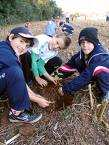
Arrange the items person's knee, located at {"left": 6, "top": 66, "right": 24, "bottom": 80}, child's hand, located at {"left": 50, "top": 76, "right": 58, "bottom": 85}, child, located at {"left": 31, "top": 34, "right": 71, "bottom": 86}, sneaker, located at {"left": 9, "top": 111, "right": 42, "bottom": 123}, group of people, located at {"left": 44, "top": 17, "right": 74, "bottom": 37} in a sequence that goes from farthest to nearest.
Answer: group of people, located at {"left": 44, "top": 17, "right": 74, "bottom": 37} → child's hand, located at {"left": 50, "top": 76, "right": 58, "bottom": 85} → child, located at {"left": 31, "top": 34, "right": 71, "bottom": 86} → sneaker, located at {"left": 9, "top": 111, "right": 42, "bottom": 123} → person's knee, located at {"left": 6, "top": 66, "right": 24, "bottom": 80}

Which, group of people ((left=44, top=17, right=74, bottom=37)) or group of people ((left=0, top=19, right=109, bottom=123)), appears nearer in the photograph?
group of people ((left=0, top=19, right=109, bottom=123))

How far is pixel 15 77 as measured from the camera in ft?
12.7

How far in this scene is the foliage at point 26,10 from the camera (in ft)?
61.7

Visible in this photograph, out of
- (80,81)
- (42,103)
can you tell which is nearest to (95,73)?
(80,81)

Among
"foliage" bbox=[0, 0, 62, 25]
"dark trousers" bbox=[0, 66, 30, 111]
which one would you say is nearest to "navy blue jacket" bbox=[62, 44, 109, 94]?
"dark trousers" bbox=[0, 66, 30, 111]

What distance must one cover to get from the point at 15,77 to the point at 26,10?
1789 cm

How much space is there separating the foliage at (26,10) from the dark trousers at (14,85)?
1230 centimetres

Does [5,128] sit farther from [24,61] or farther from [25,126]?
[24,61]

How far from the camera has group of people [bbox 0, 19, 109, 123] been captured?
3895 millimetres

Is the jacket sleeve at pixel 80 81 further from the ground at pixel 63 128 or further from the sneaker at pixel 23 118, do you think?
the sneaker at pixel 23 118

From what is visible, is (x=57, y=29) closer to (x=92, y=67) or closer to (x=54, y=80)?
(x=54, y=80)

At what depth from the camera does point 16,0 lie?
19578 mm

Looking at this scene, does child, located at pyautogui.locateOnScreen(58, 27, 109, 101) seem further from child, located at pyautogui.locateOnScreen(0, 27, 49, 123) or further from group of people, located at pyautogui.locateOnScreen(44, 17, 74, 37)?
group of people, located at pyautogui.locateOnScreen(44, 17, 74, 37)

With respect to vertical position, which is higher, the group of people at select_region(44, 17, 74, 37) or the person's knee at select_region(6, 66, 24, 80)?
the person's knee at select_region(6, 66, 24, 80)
